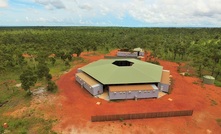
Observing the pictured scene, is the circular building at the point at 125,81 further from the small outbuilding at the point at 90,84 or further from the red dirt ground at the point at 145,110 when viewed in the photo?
the red dirt ground at the point at 145,110

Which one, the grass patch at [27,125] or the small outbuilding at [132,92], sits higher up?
the small outbuilding at [132,92]

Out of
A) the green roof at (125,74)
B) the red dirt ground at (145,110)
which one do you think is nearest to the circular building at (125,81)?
the green roof at (125,74)

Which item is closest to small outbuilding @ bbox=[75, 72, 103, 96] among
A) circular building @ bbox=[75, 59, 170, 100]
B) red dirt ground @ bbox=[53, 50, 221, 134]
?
circular building @ bbox=[75, 59, 170, 100]

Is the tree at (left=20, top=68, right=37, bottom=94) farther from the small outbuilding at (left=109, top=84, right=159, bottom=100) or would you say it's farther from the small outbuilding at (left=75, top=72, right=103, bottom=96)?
the small outbuilding at (left=109, top=84, right=159, bottom=100)

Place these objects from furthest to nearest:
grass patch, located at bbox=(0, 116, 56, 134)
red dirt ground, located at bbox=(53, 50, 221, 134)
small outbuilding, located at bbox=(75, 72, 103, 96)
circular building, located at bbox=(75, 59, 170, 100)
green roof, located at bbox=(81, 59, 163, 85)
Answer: green roof, located at bbox=(81, 59, 163, 85)
small outbuilding, located at bbox=(75, 72, 103, 96)
circular building, located at bbox=(75, 59, 170, 100)
red dirt ground, located at bbox=(53, 50, 221, 134)
grass patch, located at bbox=(0, 116, 56, 134)

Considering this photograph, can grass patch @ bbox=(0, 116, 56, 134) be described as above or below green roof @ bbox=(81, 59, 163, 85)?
below

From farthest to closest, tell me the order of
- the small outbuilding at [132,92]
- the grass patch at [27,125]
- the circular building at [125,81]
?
the circular building at [125,81] → the small outbuilding at [132,92] → the grass patch at [27,125]
